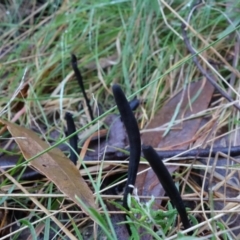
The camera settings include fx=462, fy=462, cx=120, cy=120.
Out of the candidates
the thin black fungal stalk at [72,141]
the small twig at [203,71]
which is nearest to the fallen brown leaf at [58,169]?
the thin black fungal stalk at [72,141]

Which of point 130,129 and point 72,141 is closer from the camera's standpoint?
point 130,129

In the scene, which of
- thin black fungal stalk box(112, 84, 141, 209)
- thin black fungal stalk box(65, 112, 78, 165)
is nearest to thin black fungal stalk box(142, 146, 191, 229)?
thin black fungal stalk box(112, 84, 141, 209)

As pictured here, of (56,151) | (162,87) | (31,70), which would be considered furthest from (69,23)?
(56,151)

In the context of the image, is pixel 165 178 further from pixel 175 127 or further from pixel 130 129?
pixel 175 127

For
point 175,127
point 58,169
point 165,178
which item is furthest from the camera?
point 175,127

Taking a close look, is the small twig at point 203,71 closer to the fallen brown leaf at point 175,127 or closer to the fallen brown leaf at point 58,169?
the fallen brown leaf at point 175,127

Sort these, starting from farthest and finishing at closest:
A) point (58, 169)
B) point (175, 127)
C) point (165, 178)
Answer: point (175, 127) → point (58, 169) → point (165, 178)

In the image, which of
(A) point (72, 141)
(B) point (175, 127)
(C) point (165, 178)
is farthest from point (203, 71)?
(C) point (165, 178)
